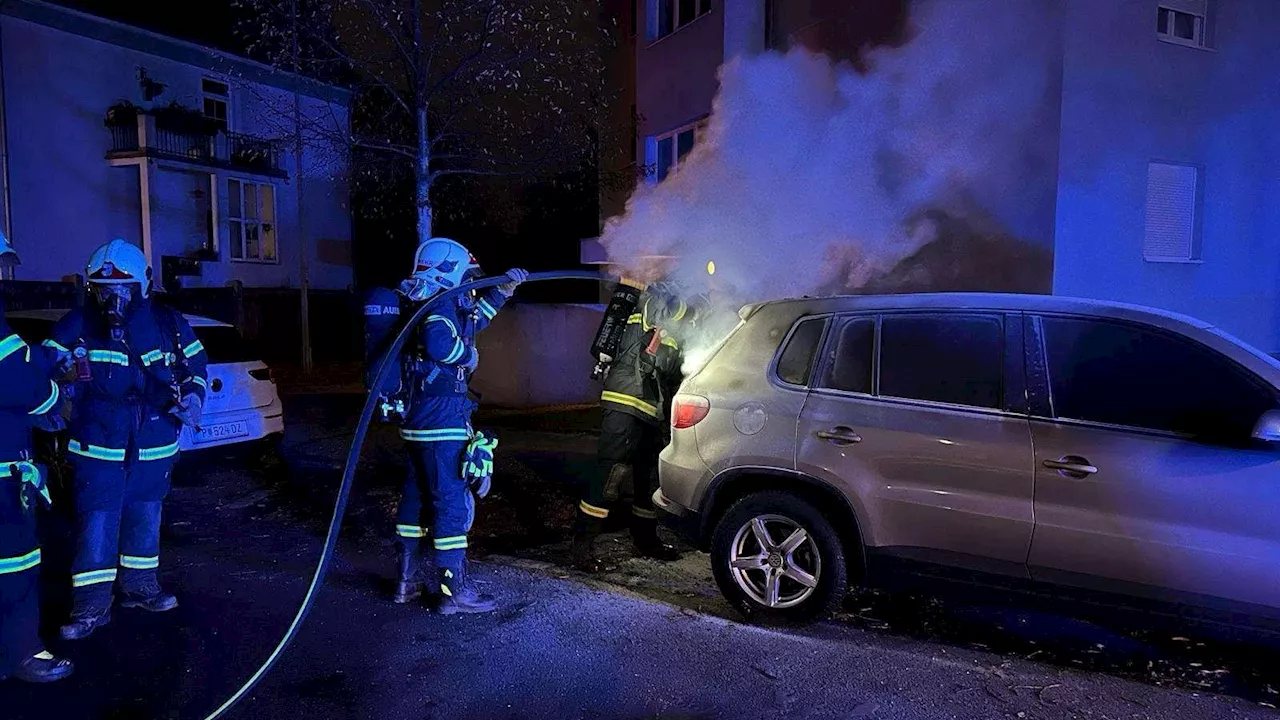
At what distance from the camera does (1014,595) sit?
396 cm

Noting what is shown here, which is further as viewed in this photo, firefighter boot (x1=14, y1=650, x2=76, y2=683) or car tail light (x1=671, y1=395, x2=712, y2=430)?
car tail light (x1=671, y1=395, x2=712, y2=430)

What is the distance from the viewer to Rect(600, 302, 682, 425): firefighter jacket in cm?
584

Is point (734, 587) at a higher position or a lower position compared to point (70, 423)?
lower

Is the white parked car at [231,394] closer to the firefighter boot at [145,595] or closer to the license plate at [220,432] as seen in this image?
the license plate at [220,432]

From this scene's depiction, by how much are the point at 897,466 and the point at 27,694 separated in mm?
3966

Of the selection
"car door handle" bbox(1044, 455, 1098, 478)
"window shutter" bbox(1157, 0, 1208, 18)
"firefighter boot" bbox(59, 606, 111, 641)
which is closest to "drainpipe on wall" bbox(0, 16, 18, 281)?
"firefighter boot" bbox(59, 606, 111, 641)

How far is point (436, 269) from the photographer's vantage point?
15.4 ft

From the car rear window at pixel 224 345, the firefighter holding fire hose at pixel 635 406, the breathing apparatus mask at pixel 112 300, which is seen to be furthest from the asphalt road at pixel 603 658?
the car rear window at pixel 224 345

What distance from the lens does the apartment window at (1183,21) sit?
355 inches

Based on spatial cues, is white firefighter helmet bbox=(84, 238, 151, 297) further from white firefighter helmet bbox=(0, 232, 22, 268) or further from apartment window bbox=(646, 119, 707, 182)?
apartment window bbox=(646, 119, 707, 182)

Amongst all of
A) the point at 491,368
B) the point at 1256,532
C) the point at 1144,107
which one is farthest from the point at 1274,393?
the point at 491,368

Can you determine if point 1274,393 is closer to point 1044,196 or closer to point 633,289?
point 633,289

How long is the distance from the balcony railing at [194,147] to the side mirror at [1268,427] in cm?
1794

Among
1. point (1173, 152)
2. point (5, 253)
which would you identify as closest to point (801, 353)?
point (5, 253)
